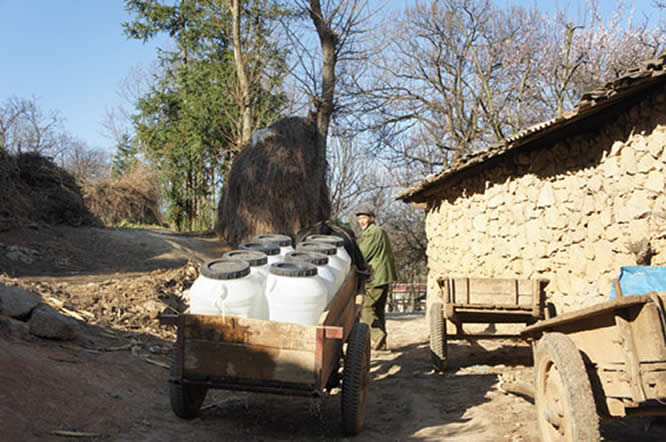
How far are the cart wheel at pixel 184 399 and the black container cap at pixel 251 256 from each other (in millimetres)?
822

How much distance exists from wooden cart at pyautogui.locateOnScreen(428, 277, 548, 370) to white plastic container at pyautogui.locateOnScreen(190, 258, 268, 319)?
279cm

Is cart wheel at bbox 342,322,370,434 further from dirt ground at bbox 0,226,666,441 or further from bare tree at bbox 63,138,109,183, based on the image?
bare tree at bbox 63,138,109,183

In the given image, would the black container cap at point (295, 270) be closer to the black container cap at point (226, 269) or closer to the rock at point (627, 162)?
the black container cap at point (226, 269)

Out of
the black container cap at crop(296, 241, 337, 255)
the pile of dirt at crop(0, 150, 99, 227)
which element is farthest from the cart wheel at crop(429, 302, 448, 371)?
the pile of dirt at crop(0, 150, 99, 227)

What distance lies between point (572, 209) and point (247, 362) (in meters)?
4.72

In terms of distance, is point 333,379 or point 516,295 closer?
point 333,379

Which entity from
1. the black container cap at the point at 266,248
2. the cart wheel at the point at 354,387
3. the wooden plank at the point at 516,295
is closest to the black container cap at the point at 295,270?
the black container cap at the point at 266,248

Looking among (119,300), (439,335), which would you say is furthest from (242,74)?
(439,335)

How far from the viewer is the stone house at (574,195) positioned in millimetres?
4902

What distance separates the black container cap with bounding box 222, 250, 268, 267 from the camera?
3.55 meters

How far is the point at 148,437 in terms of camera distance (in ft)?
10.8

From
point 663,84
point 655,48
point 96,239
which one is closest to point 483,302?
point 663,84

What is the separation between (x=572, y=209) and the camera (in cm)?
624

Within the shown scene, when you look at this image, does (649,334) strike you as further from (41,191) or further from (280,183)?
(41,191)
